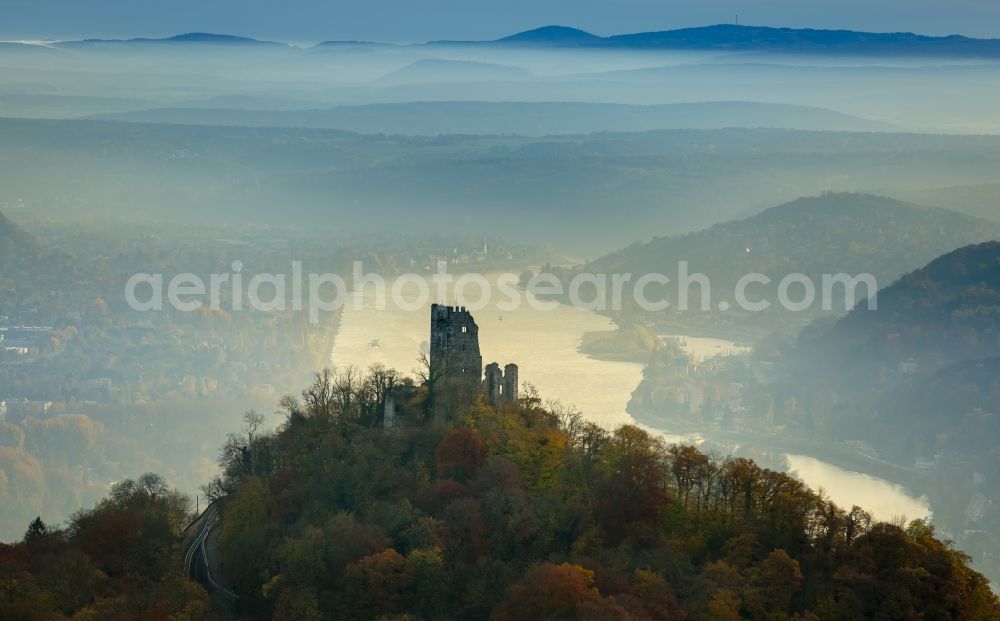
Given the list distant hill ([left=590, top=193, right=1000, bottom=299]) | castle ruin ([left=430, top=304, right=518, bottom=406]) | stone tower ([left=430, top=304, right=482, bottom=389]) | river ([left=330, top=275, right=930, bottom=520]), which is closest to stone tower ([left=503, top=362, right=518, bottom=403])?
castle ruin ([left=430, top=304, right=518, bottom=406])

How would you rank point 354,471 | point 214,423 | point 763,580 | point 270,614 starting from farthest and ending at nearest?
point 214,423 < point 354,471 < point 270,614 < point 763,580

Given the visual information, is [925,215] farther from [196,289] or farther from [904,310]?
[196,289]

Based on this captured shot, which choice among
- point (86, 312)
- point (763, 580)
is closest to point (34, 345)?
point (86, 312)

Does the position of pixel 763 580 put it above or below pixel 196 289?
above

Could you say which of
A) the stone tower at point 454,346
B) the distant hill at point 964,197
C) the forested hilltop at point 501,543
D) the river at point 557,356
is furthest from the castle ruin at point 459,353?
the distant hill at point 964,197

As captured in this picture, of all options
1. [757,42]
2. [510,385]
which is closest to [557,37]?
[757,42]

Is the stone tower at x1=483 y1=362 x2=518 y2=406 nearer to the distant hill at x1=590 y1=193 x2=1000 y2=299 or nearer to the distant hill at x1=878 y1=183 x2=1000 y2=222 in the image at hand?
the distant hill at x1=590 y1=193 x2=1000 y2=299
